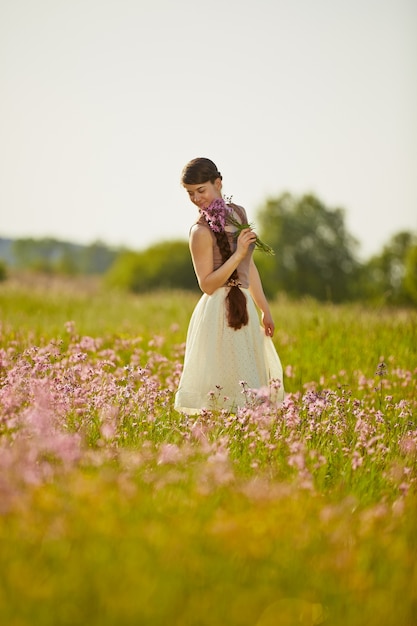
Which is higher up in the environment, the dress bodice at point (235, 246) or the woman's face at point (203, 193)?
the woman's face at point (203, 193)

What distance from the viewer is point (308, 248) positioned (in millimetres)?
45188

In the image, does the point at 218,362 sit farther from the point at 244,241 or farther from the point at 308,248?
the point at 308,248

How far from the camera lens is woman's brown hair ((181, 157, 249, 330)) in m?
5.11

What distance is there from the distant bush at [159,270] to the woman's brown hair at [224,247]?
30382mm

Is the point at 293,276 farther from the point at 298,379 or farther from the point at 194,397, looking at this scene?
the point at 194,397

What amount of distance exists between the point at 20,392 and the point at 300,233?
41.5 meters

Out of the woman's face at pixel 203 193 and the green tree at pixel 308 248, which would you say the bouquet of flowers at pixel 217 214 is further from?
the green tree at pixel 308 248

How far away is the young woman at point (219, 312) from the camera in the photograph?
5133mm

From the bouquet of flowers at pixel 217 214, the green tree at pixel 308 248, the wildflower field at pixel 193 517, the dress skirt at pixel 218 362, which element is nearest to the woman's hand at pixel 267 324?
the dress skirt at pixel 218 362

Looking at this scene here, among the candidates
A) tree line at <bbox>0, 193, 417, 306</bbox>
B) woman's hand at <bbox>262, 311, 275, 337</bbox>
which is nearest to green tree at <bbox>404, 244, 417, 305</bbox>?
tree line at <bbox>0, 193, 417, 306</bbox>

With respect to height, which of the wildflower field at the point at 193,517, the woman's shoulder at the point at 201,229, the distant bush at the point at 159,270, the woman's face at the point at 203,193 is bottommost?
the wildflower field at the point at 193,517

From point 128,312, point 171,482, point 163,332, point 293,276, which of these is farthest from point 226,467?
point 293,276

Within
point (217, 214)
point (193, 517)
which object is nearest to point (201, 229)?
point (217, 214)

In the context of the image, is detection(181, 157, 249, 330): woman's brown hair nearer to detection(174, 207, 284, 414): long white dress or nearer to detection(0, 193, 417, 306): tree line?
detection(174, 207, 284, 414): long white dress
